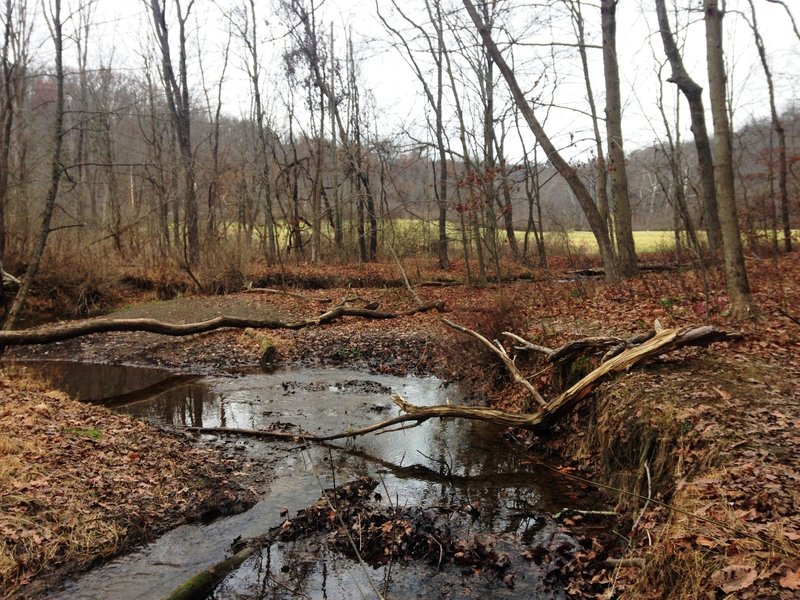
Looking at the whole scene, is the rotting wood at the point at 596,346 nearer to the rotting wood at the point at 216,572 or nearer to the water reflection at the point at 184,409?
the rotting wood at the point at 216,572

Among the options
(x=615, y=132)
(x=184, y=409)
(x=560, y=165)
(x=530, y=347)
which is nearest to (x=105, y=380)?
(x=184, y=409)

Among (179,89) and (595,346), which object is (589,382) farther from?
(179,89)

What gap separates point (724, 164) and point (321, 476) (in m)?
7.35

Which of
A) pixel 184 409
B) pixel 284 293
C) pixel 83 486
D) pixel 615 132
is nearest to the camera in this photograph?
pixel 83 486

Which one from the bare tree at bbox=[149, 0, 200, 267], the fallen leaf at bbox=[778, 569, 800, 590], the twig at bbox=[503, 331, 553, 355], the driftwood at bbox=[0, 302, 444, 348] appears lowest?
the fallen leaf at bbox=[778, 569, 800, 590]

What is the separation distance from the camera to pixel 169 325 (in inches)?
534

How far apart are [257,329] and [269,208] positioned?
9.64 meters

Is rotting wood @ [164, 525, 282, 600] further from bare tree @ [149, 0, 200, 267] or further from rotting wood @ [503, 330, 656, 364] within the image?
bare tree @ [149, 0, 200, 267]

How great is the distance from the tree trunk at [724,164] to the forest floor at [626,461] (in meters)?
0.55

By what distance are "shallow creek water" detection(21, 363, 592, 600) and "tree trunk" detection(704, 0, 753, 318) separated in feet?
14.2

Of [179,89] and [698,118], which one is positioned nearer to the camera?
[698,118]

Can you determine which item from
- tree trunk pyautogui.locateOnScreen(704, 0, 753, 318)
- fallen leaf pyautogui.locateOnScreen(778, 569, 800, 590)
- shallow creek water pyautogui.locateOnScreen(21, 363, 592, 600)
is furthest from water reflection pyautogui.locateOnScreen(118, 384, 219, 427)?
tree trunk pyautogui.locateOnScreen(704, 0, 753, 318)

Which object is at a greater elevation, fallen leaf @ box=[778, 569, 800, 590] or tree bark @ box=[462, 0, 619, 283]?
tree bark @ box=[462, 0, 619, 283]

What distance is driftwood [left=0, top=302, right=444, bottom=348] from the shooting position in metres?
11.6
